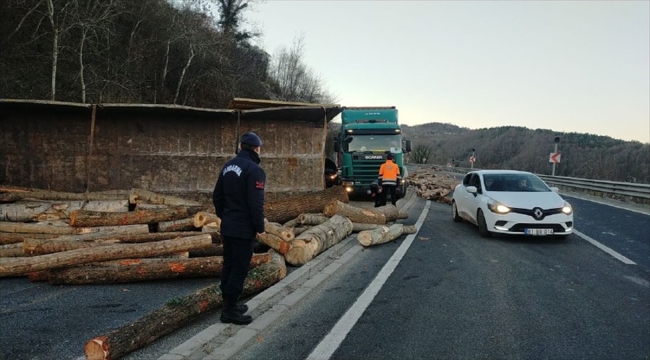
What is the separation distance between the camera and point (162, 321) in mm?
4102

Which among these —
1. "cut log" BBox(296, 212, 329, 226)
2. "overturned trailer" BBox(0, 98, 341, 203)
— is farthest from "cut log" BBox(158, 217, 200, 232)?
"overturned trailer" BBox(0, 98, 341, 203)

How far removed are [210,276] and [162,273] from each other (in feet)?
2.20

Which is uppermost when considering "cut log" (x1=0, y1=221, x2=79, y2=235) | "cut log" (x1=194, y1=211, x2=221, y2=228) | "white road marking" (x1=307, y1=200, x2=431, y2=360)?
"cut log" (x1=194, y1=211, x2=221, y2=228)

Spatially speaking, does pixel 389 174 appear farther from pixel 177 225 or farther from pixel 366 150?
pixel 177 225

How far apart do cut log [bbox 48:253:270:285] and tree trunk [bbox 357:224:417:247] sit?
292cm

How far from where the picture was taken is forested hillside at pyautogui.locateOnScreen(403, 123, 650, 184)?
236 ft

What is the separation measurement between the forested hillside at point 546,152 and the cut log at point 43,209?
142 ft

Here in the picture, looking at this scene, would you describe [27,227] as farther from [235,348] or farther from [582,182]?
[582,182]

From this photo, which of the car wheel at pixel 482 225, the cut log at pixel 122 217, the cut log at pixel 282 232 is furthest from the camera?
the car wheel at pixel 482 225

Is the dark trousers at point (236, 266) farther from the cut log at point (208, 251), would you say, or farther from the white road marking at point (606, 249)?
the white road marking at point (606, 249)

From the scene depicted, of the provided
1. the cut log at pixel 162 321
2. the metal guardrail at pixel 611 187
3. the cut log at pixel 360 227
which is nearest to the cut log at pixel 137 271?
the cut log at pixel 162 321

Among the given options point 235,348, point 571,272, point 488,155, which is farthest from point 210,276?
point 488,155

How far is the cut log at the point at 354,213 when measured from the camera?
984 cm

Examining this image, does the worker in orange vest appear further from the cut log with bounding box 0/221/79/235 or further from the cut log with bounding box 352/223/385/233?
the cut log with bounding box 0/221/79/235
